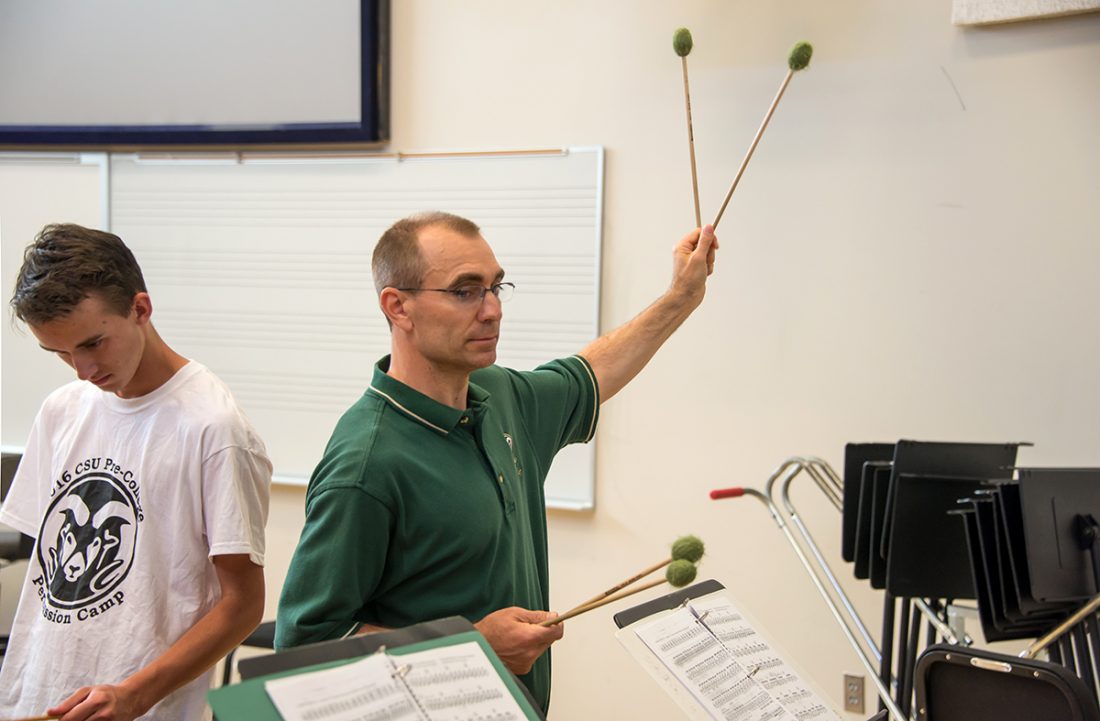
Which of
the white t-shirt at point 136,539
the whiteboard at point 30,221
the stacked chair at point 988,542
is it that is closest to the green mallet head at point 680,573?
the white t-shirt at point 136,539

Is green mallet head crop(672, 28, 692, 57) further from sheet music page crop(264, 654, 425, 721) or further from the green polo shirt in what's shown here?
sheet music page crop(264, 654, 425, 721)

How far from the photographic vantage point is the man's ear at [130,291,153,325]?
172 centimetres

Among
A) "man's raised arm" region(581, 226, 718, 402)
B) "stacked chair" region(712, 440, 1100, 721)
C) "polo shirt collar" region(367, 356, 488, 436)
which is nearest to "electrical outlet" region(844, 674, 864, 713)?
"stacked chair" region(712, 440, 1100, 721)

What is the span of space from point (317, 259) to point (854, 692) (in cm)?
225

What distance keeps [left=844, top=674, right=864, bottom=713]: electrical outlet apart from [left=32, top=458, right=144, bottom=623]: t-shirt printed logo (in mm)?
2205

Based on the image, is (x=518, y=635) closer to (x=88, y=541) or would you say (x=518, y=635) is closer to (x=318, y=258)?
(x=88, y=541)

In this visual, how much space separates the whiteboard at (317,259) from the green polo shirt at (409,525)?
4.91ft

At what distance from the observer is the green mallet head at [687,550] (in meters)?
1.44

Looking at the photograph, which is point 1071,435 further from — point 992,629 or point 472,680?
point 472,680

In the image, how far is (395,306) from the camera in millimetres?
1712

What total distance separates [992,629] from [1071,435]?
912 millimetres

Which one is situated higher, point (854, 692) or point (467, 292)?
point (467, 292)

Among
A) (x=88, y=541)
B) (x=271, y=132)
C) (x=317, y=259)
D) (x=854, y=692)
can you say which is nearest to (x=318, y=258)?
(x=317, y=259)

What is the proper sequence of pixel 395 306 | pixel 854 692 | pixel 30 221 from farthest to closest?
pixel 30 221 → pixel 854 692 → pixel 395 306
